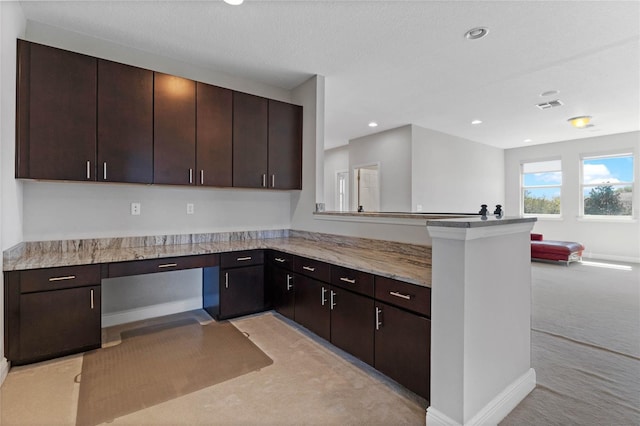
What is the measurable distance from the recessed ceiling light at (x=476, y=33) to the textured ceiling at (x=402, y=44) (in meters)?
0.05

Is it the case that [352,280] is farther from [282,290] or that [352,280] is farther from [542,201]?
[542,201]

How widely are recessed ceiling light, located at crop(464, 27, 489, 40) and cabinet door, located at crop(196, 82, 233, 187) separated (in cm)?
241

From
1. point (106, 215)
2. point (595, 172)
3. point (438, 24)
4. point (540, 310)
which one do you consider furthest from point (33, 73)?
point (595, 172)

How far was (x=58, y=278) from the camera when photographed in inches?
90.2

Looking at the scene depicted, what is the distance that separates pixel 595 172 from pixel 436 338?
7.96m

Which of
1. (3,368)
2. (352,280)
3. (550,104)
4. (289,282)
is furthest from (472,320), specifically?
(550,104)

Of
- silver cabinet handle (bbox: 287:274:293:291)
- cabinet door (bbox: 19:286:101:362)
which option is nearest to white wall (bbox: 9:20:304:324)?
cabinet door (bbox: 19:286:101:362)

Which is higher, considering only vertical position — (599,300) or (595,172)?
(595,172)

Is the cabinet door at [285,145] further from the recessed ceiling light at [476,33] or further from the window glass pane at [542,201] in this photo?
the window glass pane at [542,201]

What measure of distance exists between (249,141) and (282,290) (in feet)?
5.63

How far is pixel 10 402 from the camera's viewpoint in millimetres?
1839

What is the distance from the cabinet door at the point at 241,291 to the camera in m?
3.10

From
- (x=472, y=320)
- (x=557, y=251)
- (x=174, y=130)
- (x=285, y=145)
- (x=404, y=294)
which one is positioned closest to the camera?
(x=472, y=320)

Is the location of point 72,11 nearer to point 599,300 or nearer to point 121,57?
point 121,57
